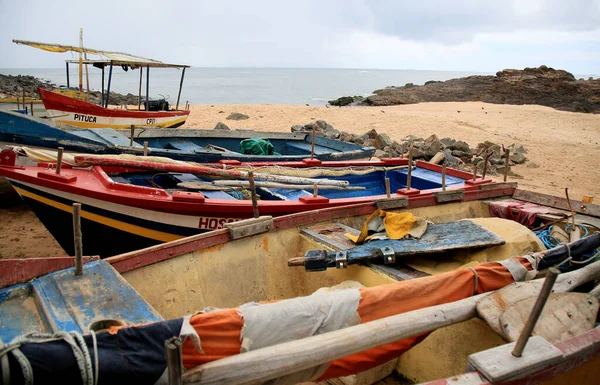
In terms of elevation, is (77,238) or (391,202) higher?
(77,238)

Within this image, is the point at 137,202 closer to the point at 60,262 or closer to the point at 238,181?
the point at 238,181

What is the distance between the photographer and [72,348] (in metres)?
1.83

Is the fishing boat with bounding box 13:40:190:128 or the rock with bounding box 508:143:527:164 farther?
the rock with bounding box 508:143:527:164

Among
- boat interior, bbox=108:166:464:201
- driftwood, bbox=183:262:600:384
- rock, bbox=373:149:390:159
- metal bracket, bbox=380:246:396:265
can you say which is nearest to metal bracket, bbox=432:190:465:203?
boat interior, bbox=108:166:464:201

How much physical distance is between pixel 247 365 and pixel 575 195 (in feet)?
35.7

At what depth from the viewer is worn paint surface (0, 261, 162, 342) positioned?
2.43 meters

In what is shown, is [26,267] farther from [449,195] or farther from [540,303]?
[449,195]

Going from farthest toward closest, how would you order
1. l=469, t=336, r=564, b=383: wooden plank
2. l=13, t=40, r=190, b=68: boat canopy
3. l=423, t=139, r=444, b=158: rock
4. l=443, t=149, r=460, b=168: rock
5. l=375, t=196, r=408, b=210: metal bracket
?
l=13, t=40, r=190, b=68: boat canopy < l=423, t=139, r=444, b=158: rock < l=443, t=149, r=460, b=168: rock < l=375, t=196, r=408, b=210: metal bracket < l=469, t=336, r=564, b=383: wooden plank

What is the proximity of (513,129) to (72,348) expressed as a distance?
22.4 metres

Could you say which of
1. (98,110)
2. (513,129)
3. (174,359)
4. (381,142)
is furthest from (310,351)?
(513,129)

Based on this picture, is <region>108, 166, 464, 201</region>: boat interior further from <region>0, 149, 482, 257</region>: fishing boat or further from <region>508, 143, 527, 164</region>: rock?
<region>508, 143, 527, 164</region>: rock

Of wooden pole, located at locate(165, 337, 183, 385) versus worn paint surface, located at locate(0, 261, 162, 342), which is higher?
wooden pole, located at locate(165, 337, 183, 385)

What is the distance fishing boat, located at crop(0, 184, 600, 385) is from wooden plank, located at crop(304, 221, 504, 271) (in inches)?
1.0

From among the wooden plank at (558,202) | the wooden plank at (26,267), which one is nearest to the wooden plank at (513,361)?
the wooden plank at (26,267)
